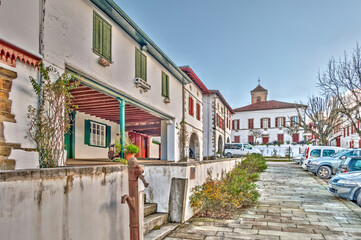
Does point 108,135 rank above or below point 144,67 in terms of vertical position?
below

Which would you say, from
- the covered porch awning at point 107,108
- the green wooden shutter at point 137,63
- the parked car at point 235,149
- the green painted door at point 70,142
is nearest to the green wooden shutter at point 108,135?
the covered porch awning at point 107,108

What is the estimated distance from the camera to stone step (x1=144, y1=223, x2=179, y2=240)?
15.3 feet

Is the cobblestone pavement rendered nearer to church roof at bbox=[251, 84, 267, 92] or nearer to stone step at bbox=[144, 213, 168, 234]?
stone step at bbox=[144, 213, 168, 234]

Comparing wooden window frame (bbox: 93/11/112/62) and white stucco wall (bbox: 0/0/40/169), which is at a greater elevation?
wooden window frame (bbox: 93/11/112/62)

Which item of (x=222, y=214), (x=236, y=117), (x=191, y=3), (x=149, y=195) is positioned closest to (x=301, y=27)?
(x=191, y=3)

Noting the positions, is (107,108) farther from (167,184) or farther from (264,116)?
(264,116)

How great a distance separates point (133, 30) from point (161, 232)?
25.9 feet

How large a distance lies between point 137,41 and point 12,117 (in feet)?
22.0

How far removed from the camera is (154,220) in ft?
16.9

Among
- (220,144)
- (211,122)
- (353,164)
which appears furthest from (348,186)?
(220,144)

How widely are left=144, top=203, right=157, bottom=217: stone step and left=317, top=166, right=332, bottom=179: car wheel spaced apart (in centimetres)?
1187

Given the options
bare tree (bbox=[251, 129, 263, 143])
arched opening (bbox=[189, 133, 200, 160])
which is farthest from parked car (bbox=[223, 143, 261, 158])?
bare tree (bbox=[251, 129, 263, 143])

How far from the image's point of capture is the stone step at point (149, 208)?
5.40 m

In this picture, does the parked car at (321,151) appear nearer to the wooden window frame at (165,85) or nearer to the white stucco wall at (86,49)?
the wooden window frame at (165,85)
